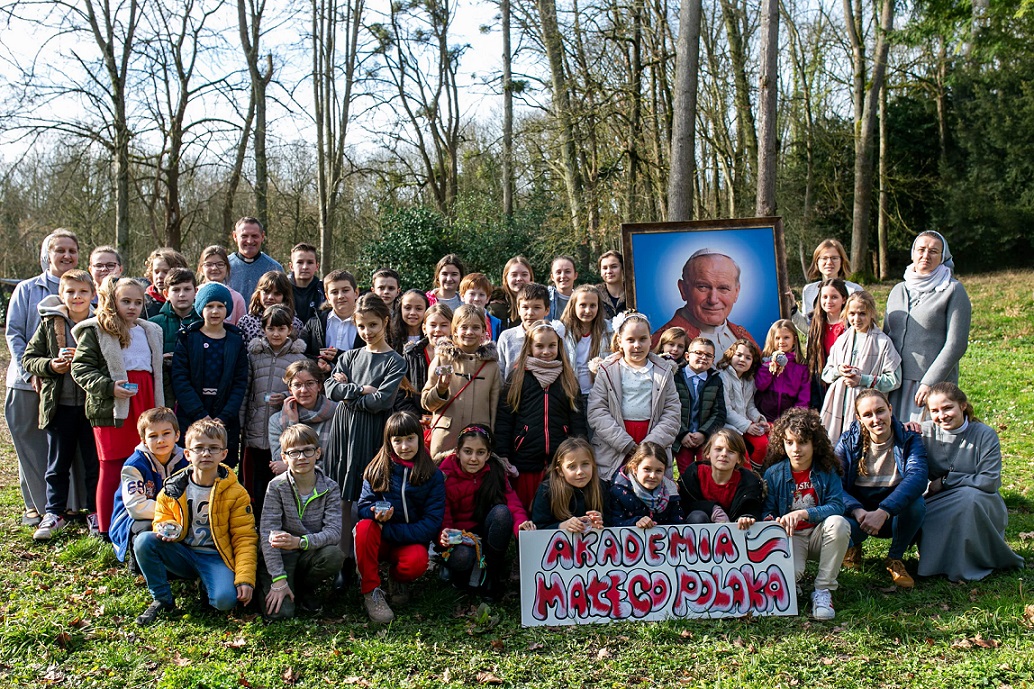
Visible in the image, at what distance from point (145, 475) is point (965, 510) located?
16.5ft

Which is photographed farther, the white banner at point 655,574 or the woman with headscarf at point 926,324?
the woman with headscarf at point 926,324

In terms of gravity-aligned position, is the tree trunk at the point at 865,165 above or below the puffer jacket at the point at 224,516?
above

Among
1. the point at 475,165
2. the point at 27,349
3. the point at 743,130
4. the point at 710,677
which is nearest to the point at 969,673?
the point at 710,677

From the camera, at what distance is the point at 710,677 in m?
4.06

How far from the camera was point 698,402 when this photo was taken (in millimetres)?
5996

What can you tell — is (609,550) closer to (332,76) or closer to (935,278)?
(935,278)

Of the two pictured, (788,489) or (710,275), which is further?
(710,275)

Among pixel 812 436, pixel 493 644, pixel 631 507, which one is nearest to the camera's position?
pixel 493 644

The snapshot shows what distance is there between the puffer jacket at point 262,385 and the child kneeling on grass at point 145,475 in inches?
26.9

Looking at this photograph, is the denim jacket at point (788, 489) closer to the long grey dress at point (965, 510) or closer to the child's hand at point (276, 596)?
the long grey dress at point (965, 510)

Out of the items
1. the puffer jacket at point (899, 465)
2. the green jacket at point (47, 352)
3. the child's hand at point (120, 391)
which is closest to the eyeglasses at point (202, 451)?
the child's hand at point (120, 391)

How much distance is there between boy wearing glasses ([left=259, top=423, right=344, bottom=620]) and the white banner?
3.75 feet

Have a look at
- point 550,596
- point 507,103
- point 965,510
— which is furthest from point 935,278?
point 507,103

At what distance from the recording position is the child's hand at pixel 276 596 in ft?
15.3
